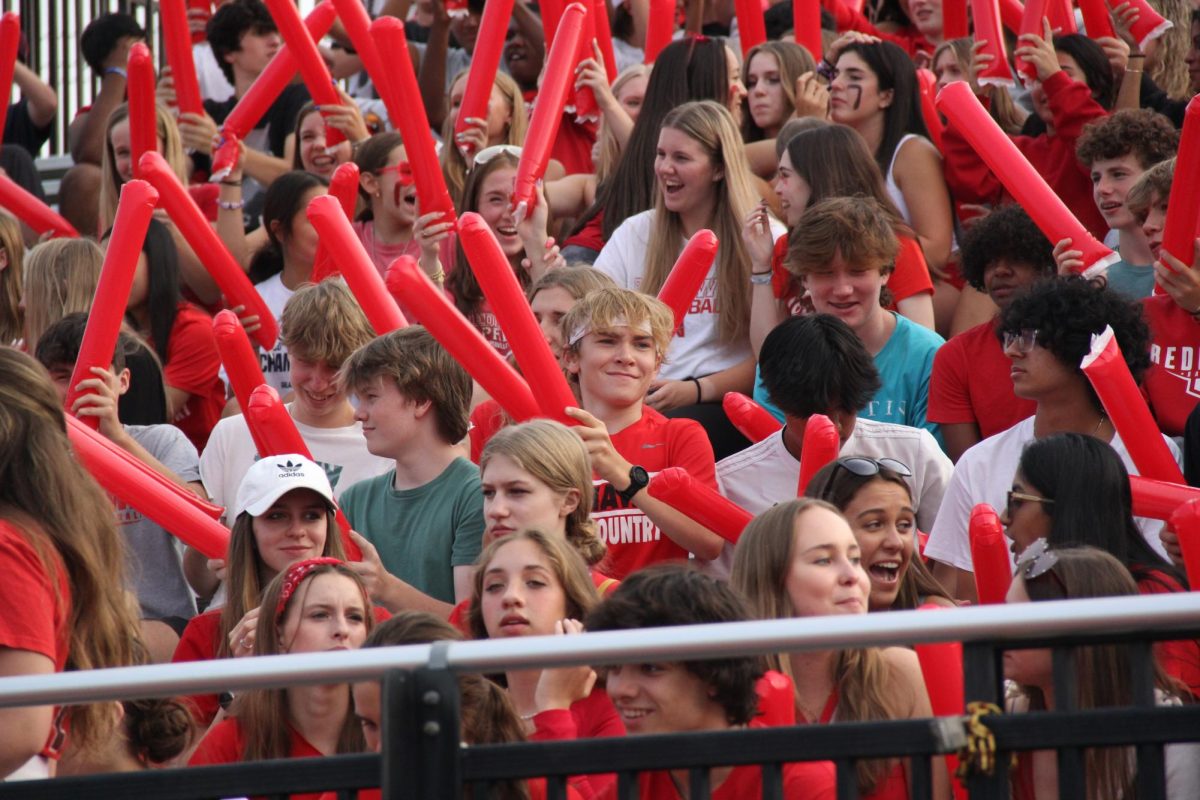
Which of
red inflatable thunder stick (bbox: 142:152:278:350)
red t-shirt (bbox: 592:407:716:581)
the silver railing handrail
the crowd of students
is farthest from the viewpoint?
red inflatable thunder stick (bbox: 142:152:278:350)

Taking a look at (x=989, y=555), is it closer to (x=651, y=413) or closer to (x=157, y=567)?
(x=651, y=413)

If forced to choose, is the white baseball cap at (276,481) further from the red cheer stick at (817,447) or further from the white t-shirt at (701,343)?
the white t-shirt at (701,343)

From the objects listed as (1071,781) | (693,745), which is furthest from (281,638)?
(1071,781)

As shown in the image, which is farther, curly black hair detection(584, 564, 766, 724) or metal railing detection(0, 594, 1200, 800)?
curly black hair detection(584, 564, 766, 724)

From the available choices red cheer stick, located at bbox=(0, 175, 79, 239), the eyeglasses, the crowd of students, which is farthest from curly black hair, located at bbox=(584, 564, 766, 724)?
red cheer stick, located at bbox=(0, 175, 79, 239)

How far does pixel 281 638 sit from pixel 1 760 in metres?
1.21

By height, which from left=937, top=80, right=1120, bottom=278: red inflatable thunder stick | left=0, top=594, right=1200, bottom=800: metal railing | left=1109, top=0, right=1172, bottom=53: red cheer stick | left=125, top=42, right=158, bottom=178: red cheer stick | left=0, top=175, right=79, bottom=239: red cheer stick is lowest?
left=0, top=594, right=1200, bottom=800: metal railing

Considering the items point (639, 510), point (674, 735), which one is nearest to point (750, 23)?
point (639, 510)

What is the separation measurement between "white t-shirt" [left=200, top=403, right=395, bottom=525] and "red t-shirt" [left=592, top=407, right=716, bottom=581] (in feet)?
2.59

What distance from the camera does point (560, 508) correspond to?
4363 millimetres

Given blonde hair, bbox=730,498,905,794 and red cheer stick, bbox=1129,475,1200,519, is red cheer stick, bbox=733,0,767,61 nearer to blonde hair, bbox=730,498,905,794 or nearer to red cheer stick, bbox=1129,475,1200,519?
red cheer stick, bbox=1129,475,1200,519

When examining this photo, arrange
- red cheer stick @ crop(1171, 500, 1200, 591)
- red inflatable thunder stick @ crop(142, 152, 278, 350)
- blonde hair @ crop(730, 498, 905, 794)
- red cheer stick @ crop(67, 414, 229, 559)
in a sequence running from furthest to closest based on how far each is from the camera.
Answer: red inflatable thunder stick @ crop(142, 152, 278, 350), red cheer stick @ crop(67, 414, 229, 559), blonde hair @ crop(730, 498, 905, 794), red cheer stick @ crop(1171, 500, 1200, 591)

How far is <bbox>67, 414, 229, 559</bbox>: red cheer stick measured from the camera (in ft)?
14.5

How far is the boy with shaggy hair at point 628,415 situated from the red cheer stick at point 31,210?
320 cm
